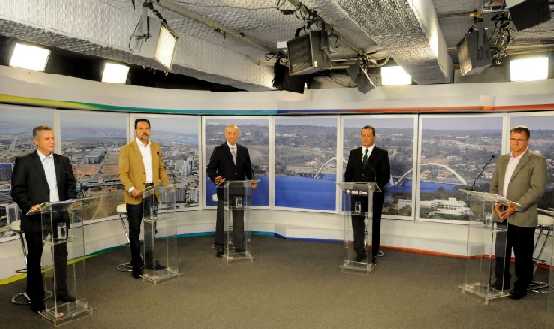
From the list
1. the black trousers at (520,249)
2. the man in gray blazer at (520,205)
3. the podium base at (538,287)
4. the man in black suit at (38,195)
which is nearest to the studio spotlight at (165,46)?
the man in black suit at (38,195)

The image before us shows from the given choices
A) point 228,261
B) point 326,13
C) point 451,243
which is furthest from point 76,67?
point 451,243

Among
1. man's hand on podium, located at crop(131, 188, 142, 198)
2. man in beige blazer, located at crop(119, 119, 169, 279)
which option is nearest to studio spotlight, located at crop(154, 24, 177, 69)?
man in beige blazer, located at crop(119, 119, 169, 279)

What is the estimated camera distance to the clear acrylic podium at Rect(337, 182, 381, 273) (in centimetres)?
532

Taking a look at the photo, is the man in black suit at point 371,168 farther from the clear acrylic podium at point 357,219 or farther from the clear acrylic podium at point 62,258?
the clear acrylic podium at point 62,258

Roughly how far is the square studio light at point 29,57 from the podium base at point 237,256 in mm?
3354

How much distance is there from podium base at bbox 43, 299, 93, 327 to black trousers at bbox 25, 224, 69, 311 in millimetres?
127

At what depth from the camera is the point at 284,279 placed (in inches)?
199

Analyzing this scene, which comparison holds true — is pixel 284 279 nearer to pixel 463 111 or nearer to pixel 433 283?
pixel 433 283

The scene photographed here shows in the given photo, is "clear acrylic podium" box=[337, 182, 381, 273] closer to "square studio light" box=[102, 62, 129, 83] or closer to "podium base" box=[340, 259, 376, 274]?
"podium base" box=[340, 259, 376, 274]

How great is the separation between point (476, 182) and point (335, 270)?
2.66 m

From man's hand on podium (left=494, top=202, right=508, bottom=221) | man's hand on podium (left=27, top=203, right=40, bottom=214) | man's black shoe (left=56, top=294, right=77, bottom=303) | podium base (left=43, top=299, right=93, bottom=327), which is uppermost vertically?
man's hand on podium (left=27, top=203, right=40, bottom=214)

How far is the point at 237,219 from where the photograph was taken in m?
5.80

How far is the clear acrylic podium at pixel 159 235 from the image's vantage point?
4.98m

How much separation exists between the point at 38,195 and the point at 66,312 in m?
1.14
